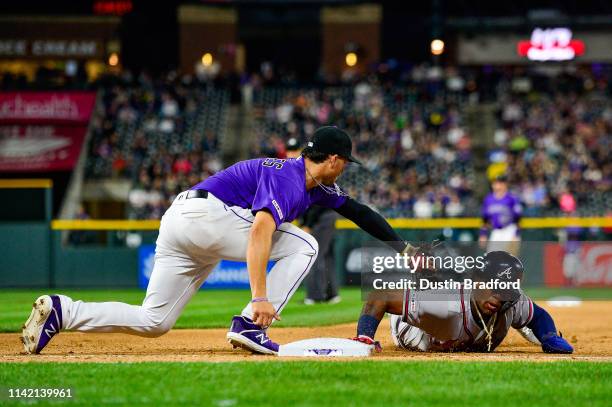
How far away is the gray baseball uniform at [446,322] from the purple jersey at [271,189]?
906 millimetres

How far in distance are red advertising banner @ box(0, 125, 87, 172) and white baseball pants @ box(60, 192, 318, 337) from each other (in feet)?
70.1

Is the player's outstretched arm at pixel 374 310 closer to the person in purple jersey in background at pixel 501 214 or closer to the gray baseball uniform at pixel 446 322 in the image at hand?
the gray baseball uniform at pixel 446 322

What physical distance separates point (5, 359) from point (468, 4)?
3377 centimetres

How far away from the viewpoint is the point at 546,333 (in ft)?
24.6

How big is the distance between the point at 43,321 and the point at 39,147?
21941 mm

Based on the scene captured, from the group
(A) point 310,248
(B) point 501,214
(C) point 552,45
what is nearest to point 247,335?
(A) point 310,248

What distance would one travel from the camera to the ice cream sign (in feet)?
114

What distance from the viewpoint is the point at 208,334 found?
998cm

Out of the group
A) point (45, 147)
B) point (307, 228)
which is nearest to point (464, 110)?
point (45, 147)

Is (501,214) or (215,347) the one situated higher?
(501,214)

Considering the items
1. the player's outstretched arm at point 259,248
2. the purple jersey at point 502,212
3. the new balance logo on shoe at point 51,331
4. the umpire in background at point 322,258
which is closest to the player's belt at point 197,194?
the player's outstretched arm at point 259,248

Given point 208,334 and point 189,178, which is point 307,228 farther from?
point 189,178

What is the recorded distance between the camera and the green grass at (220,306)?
11469 mm

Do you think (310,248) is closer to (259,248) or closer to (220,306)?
(259,248)
